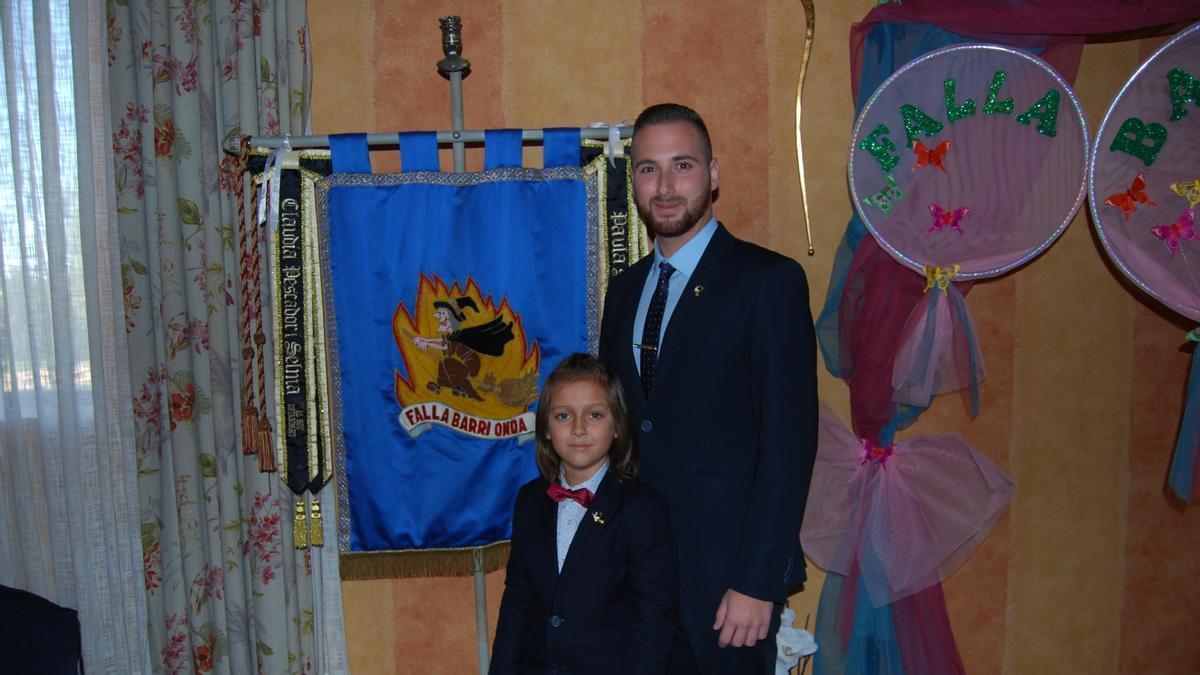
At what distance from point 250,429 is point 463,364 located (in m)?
0.58

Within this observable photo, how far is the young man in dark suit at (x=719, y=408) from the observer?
1.46m

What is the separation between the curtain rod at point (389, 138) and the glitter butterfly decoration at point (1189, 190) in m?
1.37

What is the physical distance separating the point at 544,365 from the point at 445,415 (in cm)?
29

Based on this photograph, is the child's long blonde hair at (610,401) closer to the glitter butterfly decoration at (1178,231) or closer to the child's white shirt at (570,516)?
the child's white shirt at (570,516)

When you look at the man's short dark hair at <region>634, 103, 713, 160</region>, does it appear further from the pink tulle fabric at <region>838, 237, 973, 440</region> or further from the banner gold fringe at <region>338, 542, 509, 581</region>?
the banner gold fringe at <region>338, 542, 509, 581</region>

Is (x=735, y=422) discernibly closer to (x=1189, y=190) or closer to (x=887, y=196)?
(x=887, y=196)

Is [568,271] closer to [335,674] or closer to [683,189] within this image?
[683,189]

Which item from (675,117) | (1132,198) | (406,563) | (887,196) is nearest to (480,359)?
(406,563)

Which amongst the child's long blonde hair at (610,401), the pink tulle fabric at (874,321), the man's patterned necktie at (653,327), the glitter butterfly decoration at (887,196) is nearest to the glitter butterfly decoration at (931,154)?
the glitter butterfly decoration at (887,196)

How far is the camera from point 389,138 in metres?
2.08

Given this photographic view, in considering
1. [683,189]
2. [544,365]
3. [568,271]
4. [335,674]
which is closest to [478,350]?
[544,365]

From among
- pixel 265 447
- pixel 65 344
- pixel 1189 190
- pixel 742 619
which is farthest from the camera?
pixel 65 344

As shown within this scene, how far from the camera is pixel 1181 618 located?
8.16 ft

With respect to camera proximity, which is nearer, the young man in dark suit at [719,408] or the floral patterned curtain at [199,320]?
the young man in dark suit at [719,408]
